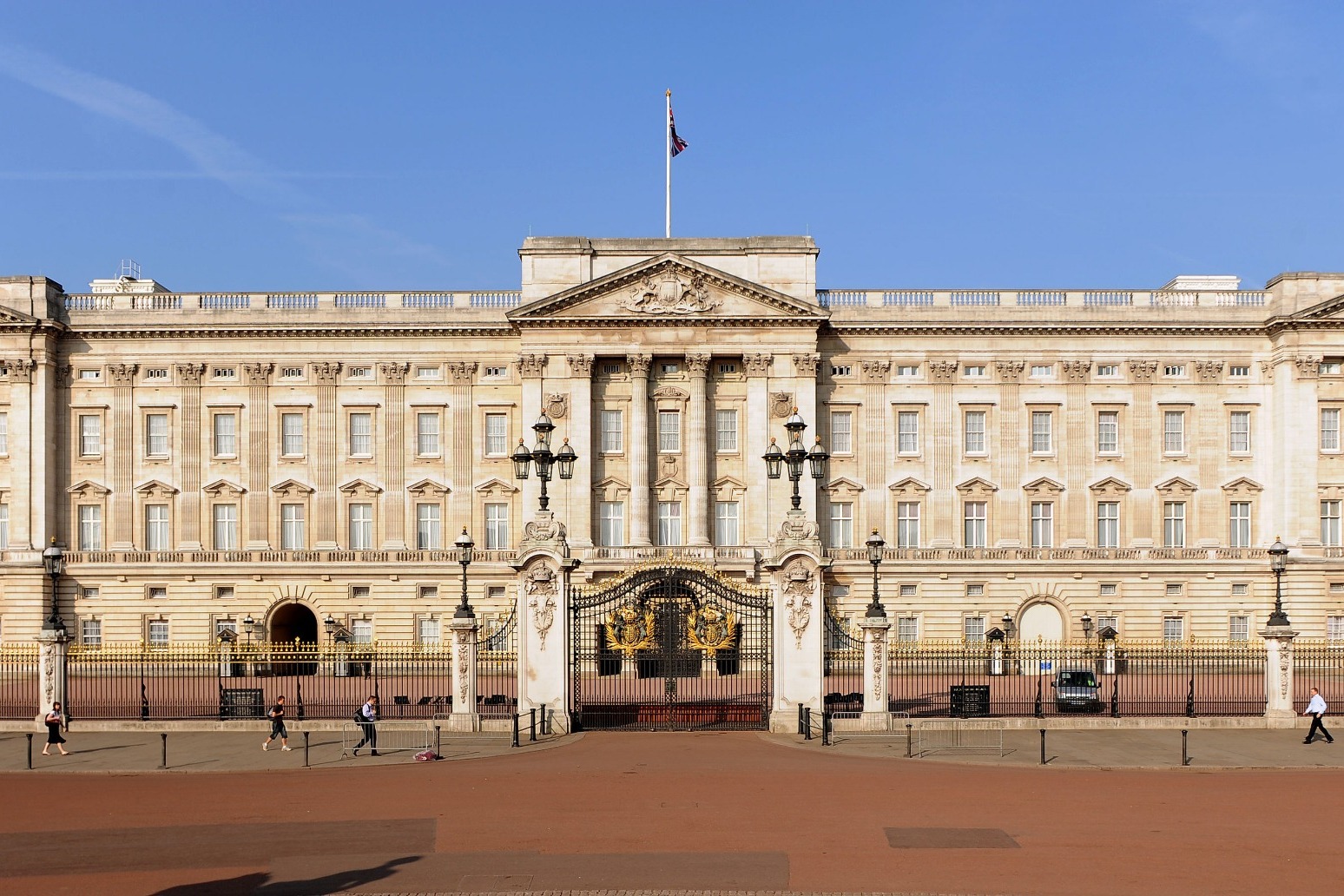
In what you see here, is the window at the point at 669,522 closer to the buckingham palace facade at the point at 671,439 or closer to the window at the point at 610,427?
the buckingham palace facade at the point at 671,439

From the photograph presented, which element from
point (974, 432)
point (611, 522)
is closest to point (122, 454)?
point (611, 522)

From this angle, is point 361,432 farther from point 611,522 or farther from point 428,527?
point 611,522

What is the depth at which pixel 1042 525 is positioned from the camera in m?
Answer: 56.4

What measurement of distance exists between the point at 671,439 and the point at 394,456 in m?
13.4

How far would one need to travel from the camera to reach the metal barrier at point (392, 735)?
2971cm

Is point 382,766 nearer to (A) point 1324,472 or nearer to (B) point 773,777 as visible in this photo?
(B) point 773,777

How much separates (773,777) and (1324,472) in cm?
4208

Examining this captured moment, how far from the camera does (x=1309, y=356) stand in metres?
55.1

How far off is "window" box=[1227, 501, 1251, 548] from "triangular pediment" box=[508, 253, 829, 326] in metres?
21.7

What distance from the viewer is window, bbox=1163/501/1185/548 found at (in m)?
56.3

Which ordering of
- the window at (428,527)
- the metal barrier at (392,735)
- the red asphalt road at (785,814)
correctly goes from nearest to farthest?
the red asphalt road at (785,814)
the metal barrier at (392,735)
the window at (428,527)

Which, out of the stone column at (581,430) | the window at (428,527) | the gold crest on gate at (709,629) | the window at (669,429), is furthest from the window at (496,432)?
the gold crest on gate at (709,629)

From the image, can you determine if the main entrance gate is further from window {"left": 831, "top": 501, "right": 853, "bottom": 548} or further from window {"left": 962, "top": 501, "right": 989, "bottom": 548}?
window {"left": 962, "top": 501, "right": 989, "bottom": 548}

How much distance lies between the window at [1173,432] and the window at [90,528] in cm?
5121
